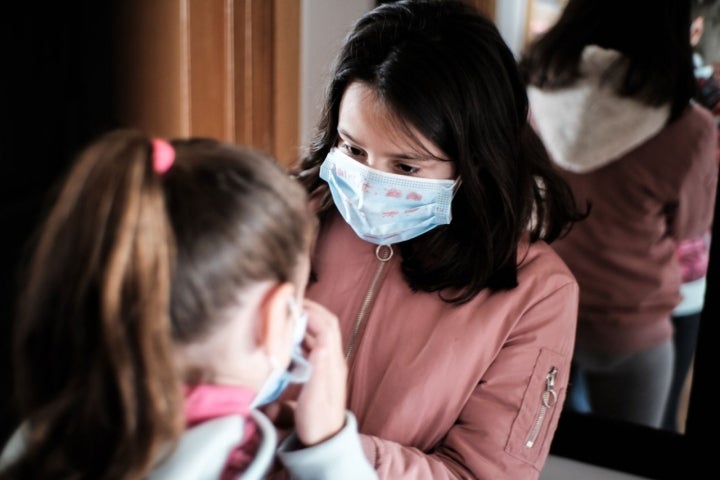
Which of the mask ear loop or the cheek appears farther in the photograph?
the cheek

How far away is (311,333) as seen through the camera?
978 millimetres

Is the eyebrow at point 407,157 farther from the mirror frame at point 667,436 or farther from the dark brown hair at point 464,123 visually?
the mirror frame at point 667,436

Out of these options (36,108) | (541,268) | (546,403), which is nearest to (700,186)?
(541,268)

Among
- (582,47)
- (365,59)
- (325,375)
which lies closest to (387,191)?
(365,59)

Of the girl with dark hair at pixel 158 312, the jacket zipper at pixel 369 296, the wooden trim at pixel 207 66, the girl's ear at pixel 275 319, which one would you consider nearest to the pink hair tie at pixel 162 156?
the girl with dark hair at pixel 158 312

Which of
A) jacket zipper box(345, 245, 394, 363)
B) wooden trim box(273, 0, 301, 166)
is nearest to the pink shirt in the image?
jacket zipper box(345, 245, 394, 363)

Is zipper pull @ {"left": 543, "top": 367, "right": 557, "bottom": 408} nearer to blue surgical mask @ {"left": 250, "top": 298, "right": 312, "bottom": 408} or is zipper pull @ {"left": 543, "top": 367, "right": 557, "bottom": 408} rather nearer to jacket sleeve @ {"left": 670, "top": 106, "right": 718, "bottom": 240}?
blue surgical mask @ {"left": 250, "top": 298, "right": 312, "bottom": 408}

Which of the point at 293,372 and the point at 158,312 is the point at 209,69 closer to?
the point at 293,372

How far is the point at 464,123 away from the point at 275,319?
1.59 ft

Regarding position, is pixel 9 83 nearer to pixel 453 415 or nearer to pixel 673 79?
pixel 453 415

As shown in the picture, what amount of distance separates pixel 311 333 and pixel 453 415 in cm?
35

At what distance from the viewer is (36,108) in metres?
1.46

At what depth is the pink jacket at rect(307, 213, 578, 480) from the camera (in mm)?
1177

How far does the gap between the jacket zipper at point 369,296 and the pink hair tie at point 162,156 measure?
0.55 meters
